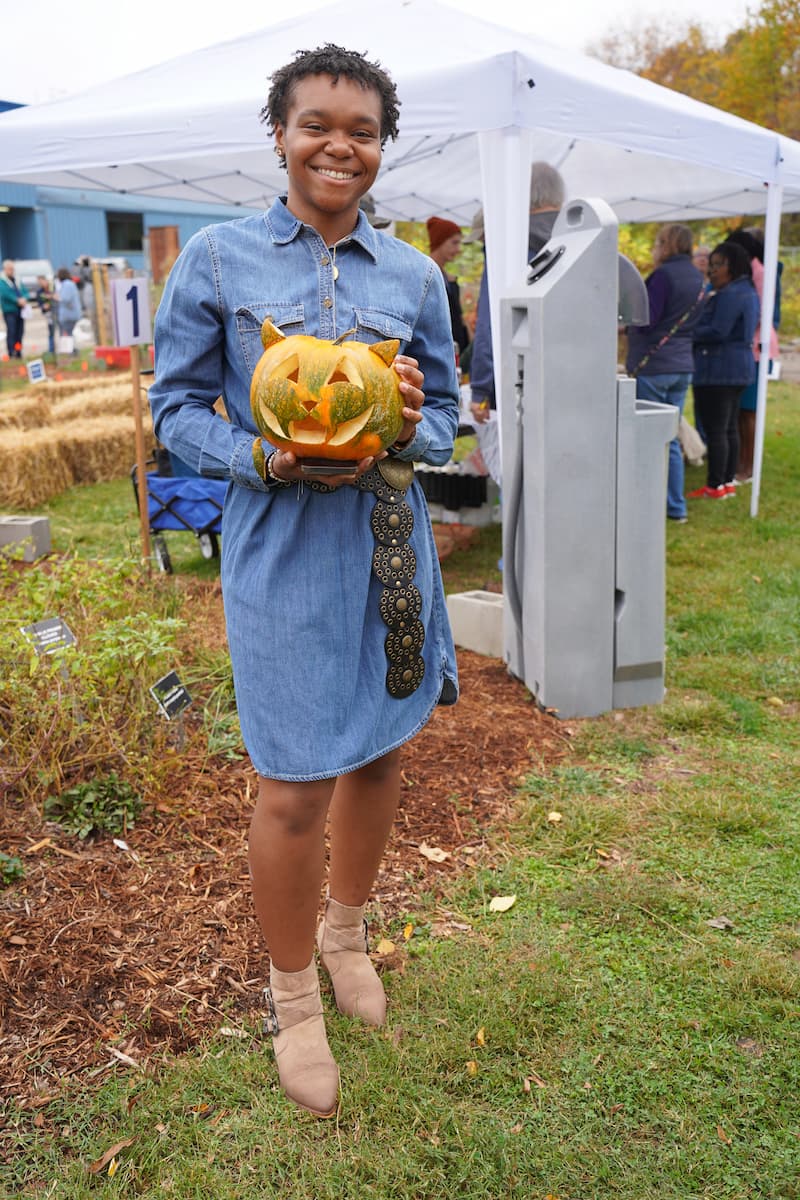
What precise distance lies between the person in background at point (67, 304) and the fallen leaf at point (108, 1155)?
20.2 metres

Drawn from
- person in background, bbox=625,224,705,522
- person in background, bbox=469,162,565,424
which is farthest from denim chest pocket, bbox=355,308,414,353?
person in background, bbox=625,224,705,522

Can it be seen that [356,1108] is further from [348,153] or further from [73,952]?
[348,153]

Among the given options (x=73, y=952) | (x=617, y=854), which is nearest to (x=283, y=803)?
(x=73, y=952)

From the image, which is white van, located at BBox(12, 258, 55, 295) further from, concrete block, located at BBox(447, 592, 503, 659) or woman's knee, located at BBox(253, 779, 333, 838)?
woman's knee, located at BBox(253, 779, 333, 838)

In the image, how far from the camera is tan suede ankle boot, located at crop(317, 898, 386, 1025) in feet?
8.29

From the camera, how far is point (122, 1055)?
2.42m

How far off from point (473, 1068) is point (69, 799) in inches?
66.9

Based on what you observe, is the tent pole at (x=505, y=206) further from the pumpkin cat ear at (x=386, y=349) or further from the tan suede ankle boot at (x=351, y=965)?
the pumpkin cat ear at (x=386, y=349)

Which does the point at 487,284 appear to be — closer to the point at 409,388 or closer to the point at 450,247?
the point at 450,247

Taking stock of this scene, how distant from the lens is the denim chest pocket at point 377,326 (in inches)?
80.5

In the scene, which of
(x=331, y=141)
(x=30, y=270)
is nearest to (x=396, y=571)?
(x=331, y=141)

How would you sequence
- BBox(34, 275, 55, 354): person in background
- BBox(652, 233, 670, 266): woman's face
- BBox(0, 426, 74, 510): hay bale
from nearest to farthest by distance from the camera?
BBox(652, 233, 670, 266): woman's face, BBox(0, 426, 74, 510): hay bale, BBox(34, 275, 55, 354): person in background

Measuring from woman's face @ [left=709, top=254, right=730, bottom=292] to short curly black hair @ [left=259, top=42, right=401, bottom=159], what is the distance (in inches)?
277

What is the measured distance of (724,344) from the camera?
841 cm
